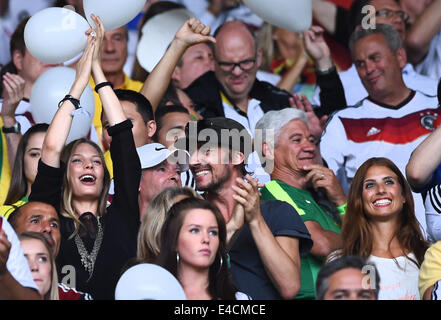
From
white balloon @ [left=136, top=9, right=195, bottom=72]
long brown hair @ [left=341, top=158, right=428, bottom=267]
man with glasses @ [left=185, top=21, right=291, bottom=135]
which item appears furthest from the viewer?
white balloon @ [left=136, top=9, right=195, bottom=72]

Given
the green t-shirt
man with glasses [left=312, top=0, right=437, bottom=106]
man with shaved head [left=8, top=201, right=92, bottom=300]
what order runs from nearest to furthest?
1. man with shaved head [left=8, top=201, right=92, bottom=300]
2. the green t-shirt
3. man with glasses [left=312, top=0, right=437, bottom=106]

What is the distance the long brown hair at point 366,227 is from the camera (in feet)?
14.8

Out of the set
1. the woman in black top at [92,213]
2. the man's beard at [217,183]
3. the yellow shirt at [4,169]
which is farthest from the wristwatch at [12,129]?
the man's beard at [217,183]

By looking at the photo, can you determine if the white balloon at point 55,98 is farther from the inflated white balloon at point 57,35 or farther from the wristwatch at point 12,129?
the inflated white balloon at point 57,35

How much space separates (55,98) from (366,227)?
5.56 ft

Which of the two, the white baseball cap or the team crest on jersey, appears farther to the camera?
the team crest on jersey

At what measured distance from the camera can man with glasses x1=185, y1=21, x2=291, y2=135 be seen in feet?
18.8

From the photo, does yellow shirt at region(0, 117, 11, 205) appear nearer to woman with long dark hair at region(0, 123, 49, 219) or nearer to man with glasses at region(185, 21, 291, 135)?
woman with long dark hair at region(0, 123, 49, 219)

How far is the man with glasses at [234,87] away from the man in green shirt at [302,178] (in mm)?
451

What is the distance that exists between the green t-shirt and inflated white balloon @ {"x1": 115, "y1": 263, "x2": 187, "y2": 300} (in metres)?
0.80

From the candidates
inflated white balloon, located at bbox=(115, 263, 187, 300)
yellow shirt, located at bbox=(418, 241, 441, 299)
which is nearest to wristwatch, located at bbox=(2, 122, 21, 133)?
inflated white balloon, located at bbox=(115, 263, 187, 300)

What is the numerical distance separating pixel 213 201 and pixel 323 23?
2030 mm

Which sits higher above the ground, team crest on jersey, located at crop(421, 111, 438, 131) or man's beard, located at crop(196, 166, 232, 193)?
team crest on jersey, located at crop(421, 111, 438, 131)
